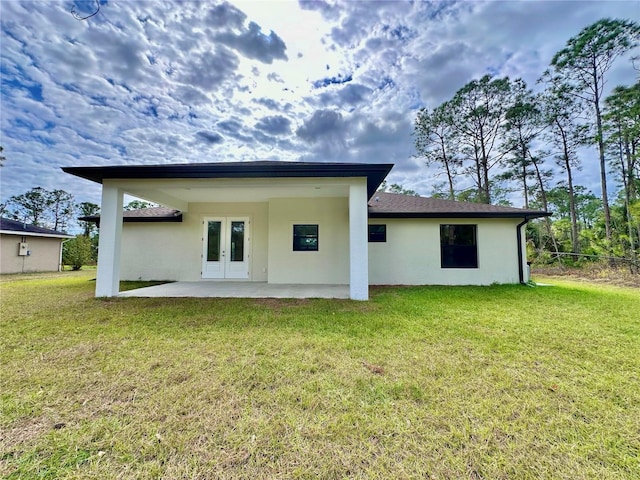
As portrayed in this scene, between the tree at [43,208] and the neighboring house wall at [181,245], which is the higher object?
the tree at [43,208]

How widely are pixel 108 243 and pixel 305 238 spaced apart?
17.5ft

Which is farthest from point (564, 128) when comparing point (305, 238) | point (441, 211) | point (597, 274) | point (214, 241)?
point (214, 241)

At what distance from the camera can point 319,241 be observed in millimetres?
8992

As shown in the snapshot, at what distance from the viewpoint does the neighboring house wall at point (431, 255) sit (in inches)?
347

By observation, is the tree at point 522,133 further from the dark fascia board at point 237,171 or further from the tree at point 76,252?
the tree at point 76,252

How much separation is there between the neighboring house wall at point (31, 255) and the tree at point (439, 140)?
81.1 ft

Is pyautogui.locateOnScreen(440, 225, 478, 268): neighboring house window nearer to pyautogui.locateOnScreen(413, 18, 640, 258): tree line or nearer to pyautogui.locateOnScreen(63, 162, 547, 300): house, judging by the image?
pyautogui.locateOnScreen(63, 162, 547, 300): house

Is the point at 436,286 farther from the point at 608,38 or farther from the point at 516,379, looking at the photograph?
the point at 608,38

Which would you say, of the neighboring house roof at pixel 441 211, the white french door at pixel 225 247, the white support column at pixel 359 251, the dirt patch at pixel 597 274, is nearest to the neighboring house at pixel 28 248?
the white french door at pixel 225 247

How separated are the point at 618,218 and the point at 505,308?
16.4m

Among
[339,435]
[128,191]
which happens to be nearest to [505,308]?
[339,435]

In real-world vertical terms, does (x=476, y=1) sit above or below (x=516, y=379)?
above

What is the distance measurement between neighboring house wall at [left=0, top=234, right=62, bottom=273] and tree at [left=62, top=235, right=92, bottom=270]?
39cm

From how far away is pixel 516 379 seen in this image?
8.46 ft
